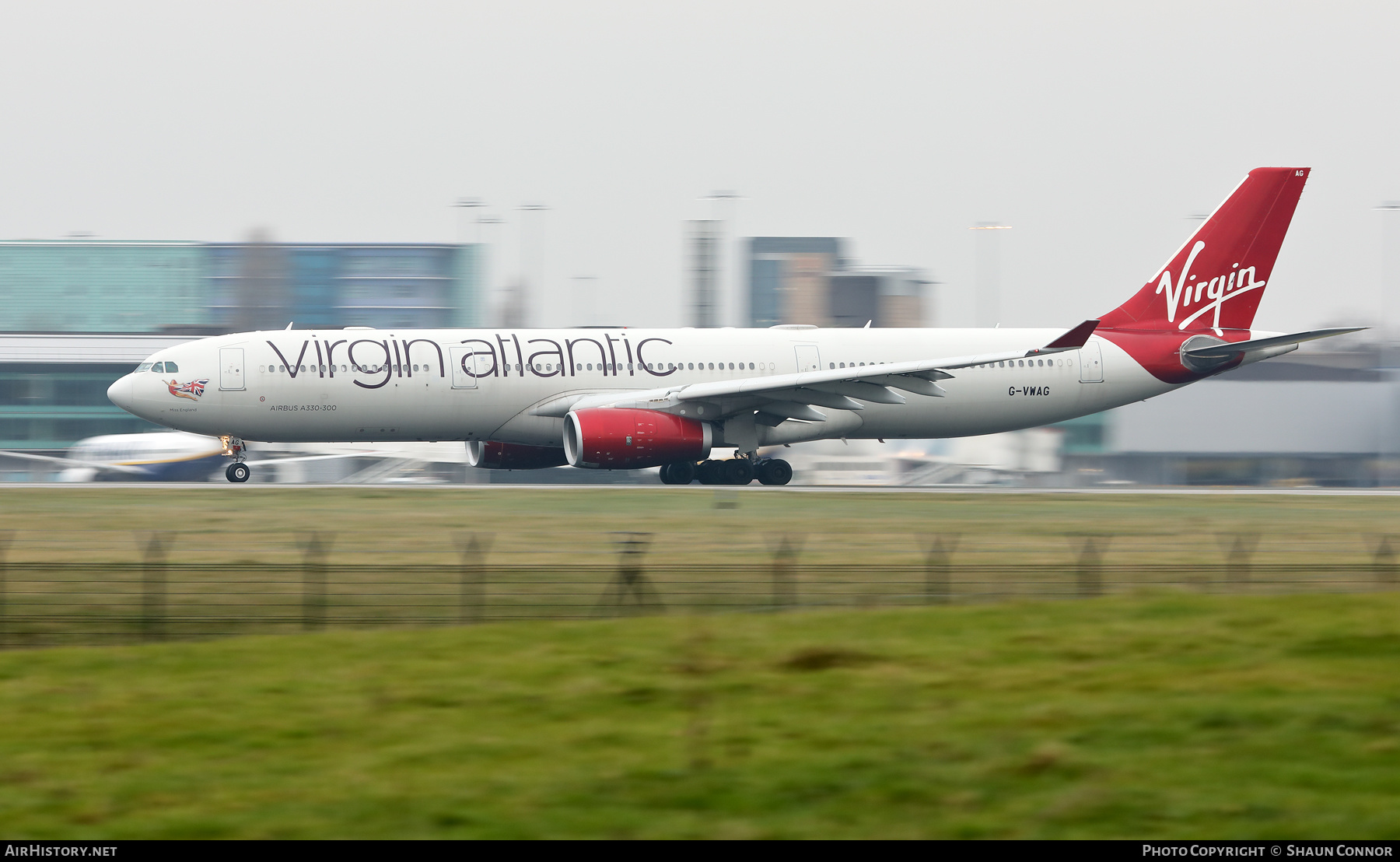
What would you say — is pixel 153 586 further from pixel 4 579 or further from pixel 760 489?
pixel 760 489

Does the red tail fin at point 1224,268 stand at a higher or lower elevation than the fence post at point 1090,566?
higher

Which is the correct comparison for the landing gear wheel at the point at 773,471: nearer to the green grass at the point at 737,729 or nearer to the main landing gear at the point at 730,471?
the main landing gear at the point at 730,471

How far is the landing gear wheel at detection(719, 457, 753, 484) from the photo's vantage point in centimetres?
3959

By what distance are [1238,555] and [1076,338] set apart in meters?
13.5

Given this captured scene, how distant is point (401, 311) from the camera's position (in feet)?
552

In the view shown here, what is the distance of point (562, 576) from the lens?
19750mm

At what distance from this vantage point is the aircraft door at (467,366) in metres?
37.4

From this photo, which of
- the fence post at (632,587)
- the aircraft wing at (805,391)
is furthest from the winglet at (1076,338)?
the fence post at (632,587)

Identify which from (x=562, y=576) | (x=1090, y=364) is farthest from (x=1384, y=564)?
(x=1090, y=364)

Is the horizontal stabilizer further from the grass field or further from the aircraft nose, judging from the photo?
the aircraft nose

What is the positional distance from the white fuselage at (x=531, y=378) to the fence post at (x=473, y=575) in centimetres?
1240

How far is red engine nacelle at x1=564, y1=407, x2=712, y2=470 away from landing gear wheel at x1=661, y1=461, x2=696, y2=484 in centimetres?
276

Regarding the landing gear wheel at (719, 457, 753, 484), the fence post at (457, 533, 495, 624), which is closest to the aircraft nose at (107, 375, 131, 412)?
the landing gear wheel at (719, 457, 753, 484)

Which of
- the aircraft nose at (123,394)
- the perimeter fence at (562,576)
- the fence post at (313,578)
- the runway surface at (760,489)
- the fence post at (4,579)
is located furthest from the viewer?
the aircraft nose at (123,394)
